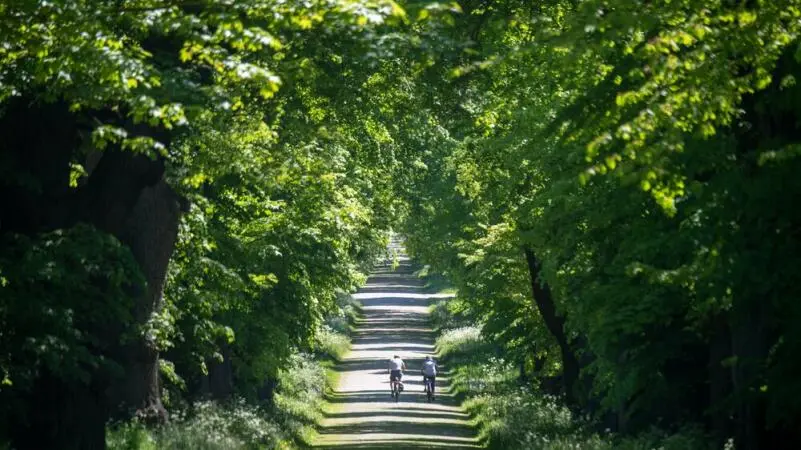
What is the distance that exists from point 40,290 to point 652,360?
768cm

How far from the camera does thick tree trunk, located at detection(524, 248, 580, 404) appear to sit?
31750 mm

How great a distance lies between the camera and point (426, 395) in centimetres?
4959

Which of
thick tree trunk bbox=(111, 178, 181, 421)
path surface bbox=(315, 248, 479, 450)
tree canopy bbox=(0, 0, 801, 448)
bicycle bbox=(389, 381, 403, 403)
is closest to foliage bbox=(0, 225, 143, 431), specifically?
tree canopy bbox=(0, 0, 801, 448)

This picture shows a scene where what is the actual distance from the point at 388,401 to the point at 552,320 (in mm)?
16956

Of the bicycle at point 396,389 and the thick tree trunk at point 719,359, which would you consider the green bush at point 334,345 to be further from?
the thick tree trunk at point 719,359

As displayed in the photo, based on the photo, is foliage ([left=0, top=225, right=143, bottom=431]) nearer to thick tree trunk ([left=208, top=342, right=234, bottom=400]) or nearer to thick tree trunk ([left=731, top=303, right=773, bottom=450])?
thick tree trunk ([left=731, top=303, right=773, bottom=450])

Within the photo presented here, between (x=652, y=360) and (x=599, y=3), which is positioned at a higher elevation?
(x=599, y=3)

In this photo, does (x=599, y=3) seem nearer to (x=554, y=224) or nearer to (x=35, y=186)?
(x=35, y=186)

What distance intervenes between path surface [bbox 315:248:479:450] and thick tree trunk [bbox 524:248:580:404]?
2.78 meters

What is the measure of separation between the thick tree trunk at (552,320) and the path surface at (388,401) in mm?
2778

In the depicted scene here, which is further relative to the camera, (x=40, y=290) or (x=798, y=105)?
(x=40, y=290)

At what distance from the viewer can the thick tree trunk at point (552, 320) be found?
3175 cm

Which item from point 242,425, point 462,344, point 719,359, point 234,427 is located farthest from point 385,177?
point 462,344

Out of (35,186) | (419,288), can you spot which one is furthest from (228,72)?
(419,288)
